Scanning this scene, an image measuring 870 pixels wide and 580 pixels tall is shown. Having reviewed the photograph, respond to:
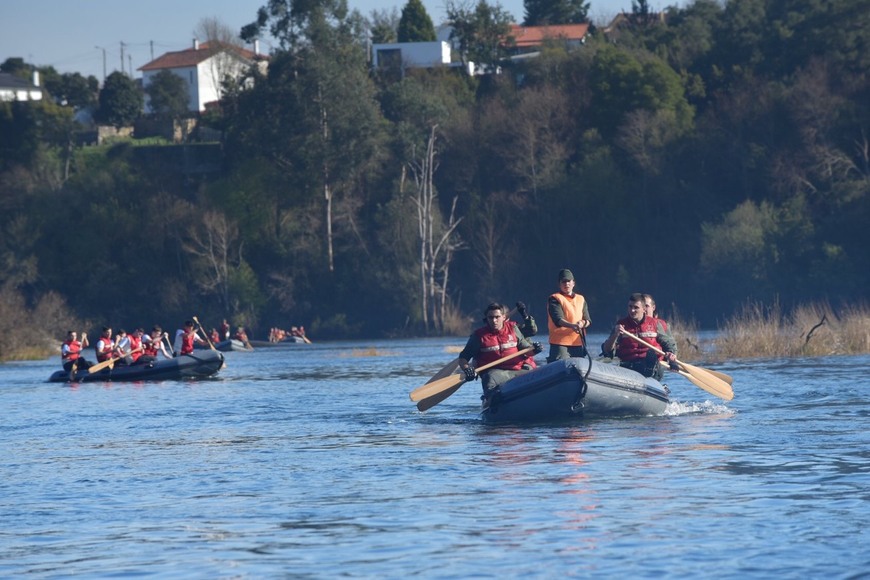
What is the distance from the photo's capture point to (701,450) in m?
15.1

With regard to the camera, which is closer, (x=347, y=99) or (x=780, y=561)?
(x=780, y=561)

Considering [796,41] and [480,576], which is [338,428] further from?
[796,41]

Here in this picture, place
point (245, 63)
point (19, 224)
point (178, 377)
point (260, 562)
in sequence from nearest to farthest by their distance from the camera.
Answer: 1. point (260, 562)
2. point (178, 377)
3. point (19, 224)
4. point (245, 63)

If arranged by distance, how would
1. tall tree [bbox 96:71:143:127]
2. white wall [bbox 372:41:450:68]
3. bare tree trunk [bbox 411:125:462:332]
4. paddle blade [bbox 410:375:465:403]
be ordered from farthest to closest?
tall tree [bbox 96:71:143:127] < white wall [bbox 372:41:450:68] < bare tree trunk [bbox 411:125:462:332] < paddle blade [bbox 410:375:465:403]

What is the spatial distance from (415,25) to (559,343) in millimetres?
76327

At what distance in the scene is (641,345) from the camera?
1912cm

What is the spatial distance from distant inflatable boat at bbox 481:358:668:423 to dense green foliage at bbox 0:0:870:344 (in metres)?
44.2

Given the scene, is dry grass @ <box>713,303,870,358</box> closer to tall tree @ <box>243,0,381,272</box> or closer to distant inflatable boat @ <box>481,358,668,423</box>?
distant inflatable boat @ <box>481,358,668,423</box>

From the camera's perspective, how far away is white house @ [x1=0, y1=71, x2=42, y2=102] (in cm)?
10219

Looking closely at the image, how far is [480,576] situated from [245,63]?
92292 millimetres

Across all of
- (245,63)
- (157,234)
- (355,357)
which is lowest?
(355,357)

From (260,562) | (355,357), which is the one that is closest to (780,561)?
(260,562)

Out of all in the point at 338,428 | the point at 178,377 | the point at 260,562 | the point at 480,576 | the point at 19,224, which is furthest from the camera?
the point at 19,224

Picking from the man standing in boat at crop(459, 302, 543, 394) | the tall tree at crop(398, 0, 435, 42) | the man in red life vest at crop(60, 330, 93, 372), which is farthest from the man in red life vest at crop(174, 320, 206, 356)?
the tall tree at crop(398, 0, 435, 42)
